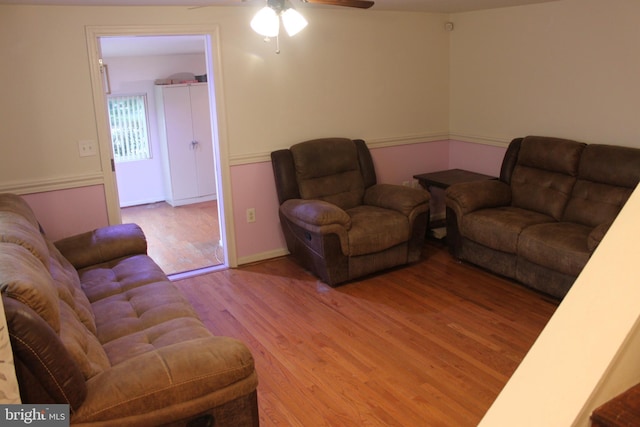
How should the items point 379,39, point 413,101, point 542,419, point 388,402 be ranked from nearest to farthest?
point 542,419
point 388,402
point 379,39
point 413,101

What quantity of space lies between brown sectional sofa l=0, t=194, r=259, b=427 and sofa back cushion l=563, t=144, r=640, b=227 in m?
2.88

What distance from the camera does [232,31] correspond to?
419 cm

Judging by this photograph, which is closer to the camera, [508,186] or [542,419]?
[542,419]

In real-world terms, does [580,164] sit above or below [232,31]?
below

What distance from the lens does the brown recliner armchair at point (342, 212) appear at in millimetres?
4023

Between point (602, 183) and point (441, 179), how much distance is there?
1.42 metres

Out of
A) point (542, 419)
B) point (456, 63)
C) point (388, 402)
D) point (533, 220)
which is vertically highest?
point (456, 63)

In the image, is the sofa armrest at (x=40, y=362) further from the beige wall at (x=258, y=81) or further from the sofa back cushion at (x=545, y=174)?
the sofa back cushion at (x=545, y=174)

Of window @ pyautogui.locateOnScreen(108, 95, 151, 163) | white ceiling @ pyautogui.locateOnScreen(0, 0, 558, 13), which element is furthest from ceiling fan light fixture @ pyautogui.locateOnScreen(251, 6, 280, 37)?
window @ pyautogui.locateOnScreen(108, 95, 151, 163)

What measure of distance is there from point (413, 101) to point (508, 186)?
1.29 meters

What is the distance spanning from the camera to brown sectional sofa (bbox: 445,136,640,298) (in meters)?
3.70

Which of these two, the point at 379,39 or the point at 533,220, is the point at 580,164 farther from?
the point at 379,39

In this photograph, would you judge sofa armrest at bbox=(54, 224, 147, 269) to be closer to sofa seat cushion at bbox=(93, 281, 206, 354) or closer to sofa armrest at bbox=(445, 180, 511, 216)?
sofa seat cushion at bbox=(93, 281, 206, 354)

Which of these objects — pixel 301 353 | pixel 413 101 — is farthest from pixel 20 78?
pixel 413 101
